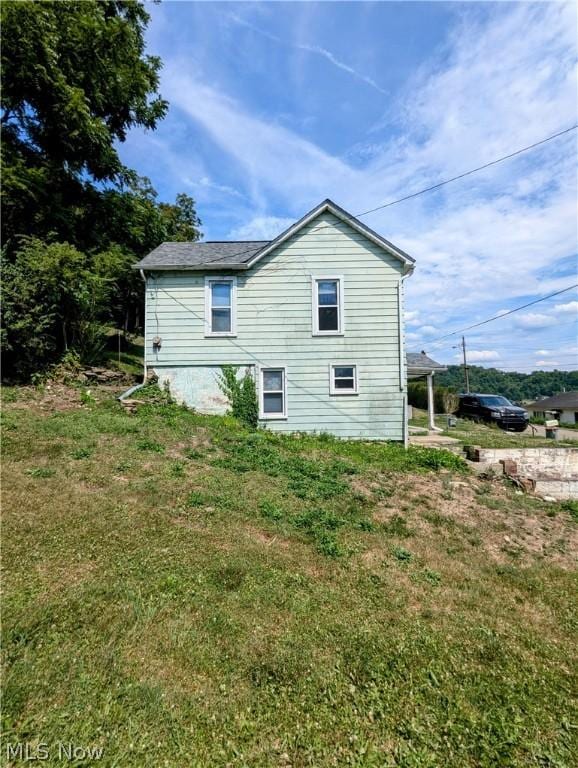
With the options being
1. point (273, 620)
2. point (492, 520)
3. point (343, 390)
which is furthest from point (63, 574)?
point (343, 390)

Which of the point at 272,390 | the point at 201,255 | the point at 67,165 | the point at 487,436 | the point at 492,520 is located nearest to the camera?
the point at 492,520

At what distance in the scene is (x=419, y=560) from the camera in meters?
4.40

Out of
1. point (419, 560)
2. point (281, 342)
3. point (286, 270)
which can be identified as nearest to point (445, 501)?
point (419, 560)

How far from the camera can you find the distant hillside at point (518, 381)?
2197 inches

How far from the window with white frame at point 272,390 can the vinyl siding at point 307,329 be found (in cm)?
24

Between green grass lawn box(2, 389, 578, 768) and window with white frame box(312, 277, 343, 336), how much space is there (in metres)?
5.63

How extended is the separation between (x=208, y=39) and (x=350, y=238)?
5.77m

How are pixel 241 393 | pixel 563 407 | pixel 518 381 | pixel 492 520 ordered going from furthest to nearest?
1. pixel 518 381
2. pixel 563 407
3. pixel 241 393
4. pixel 492 520

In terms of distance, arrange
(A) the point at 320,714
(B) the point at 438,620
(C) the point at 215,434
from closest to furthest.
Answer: (A) the point at 320,714 < (B) the point at 438,620 < (C) the point at 215,434

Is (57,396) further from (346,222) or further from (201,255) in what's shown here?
(346,222)

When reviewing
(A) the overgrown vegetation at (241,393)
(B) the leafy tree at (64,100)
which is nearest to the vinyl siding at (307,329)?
(A) the overgrown vegetation at (241,393)

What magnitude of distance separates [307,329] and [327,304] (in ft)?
3.17

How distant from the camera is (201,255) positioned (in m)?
11.2

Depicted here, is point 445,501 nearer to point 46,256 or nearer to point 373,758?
point 373,758
